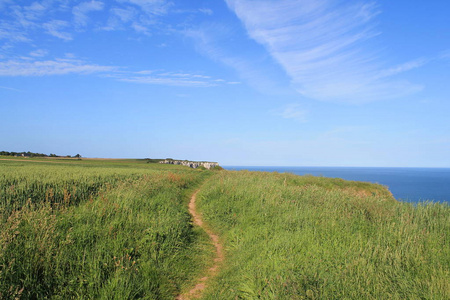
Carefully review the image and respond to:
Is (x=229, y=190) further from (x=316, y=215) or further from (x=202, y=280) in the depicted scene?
(x=202, y=280)

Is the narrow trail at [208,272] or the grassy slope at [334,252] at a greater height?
the grassy slope at [334,252]

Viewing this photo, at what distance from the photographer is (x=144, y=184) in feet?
46.5

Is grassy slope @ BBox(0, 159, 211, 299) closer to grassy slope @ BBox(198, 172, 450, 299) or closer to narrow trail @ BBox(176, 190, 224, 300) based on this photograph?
narrow trail @ BBox(176, 190, 224, 300)

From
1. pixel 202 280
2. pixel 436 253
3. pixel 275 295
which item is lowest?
pixel 202 280

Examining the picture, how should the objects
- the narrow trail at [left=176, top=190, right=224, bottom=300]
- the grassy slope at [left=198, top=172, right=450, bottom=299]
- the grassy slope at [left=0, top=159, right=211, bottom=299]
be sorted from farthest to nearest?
the narrow trail at [left=176, top=190, right=224, bottom=300], the grassy slope at [left=0, top=159, right=211, bottom=299], the grassy slope at [left=198, top=172, right=450, bottom=299]

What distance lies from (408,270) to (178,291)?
201 inches

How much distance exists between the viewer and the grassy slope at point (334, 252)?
441 centimetres

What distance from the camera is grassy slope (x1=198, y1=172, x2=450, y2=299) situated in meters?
4.41

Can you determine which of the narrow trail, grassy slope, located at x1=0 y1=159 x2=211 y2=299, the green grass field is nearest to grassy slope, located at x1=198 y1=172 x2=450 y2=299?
the green grass field

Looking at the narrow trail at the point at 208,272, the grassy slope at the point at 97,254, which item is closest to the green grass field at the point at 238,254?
the grassy slope at the point at 97,254

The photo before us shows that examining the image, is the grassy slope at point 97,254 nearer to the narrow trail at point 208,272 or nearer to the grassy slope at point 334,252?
the narrow trail at point 208,272

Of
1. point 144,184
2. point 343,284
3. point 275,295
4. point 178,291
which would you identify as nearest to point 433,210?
point 343,284

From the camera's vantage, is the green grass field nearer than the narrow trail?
Yes

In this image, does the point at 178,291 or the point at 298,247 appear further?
the point at 298,247
